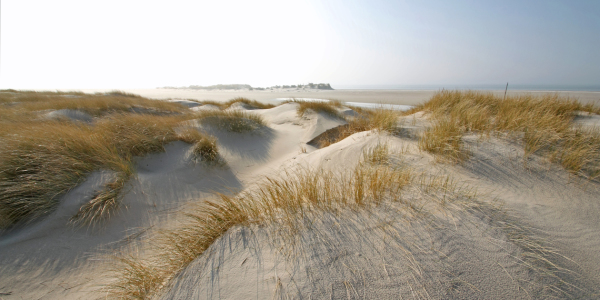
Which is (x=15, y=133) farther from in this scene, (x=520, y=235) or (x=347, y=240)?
(x=520, y=235)

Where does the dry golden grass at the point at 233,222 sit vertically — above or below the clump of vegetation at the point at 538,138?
below

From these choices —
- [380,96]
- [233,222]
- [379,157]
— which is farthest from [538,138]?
[380,96]

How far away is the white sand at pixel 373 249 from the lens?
1.24 meters

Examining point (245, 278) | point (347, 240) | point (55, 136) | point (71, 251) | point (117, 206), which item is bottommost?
point (71, 251)

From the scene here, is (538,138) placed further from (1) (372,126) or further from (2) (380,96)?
(2) (380,96)

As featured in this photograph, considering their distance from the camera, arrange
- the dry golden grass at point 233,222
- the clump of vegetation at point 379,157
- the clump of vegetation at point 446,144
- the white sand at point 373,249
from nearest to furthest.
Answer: the white sand at point 373,249
the dry golden grass at point 233,222
the clump of vegetation at point 446,144
the clump of vegetation at point 379,157

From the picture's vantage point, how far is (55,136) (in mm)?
3463

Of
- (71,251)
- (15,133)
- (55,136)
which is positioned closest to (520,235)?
(71,251)

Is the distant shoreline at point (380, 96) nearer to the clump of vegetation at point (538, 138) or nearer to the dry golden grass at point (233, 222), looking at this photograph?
the clump of vegetation at point (538, 138)

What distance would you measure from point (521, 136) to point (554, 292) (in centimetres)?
292

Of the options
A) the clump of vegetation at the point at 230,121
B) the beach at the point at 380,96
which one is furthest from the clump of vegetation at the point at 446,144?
the beach at the point at 380,96

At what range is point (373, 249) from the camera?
145cm

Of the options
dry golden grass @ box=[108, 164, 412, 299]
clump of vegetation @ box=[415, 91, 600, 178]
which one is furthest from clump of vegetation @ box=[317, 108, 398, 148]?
dry golden grass @ box=[108, 164, 412, 299]

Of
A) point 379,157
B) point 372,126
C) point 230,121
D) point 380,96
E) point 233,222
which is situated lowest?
point 233,222
